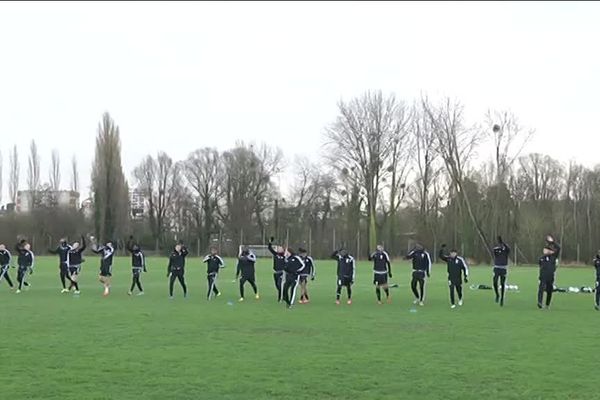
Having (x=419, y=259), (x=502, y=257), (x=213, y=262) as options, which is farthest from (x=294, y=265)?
(x=502, y=257)

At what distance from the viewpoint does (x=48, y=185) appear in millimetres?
90188

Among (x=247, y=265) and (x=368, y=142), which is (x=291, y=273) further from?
(x=368, y=142)

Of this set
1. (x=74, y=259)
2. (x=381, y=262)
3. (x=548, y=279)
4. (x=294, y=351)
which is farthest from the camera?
(x=74, y=259)

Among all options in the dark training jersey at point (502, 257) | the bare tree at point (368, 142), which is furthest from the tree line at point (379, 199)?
the dark training jersey at point (502, 257)

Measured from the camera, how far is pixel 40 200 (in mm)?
87438

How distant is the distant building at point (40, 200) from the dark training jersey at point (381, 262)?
7006cm

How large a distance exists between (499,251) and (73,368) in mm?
15319

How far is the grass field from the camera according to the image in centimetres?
911

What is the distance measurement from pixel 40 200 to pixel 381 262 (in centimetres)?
7190

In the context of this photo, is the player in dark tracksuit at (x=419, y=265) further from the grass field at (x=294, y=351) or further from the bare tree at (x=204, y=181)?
the bare tree at (x=204, y=181)

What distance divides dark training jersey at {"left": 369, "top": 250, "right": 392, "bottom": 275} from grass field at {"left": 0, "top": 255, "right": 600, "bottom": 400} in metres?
1.77

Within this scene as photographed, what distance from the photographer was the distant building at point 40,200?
86700 mm

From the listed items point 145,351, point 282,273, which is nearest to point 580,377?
point 145,351

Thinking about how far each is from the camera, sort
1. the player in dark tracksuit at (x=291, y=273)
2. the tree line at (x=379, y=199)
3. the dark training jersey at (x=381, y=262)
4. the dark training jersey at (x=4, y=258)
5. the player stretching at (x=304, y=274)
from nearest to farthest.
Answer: the player in dark tracksuit at (x=291, y=273) → the player stretching at (x=304, y=274) → the dark training jersey at (x=381, y=262) → the dark training jersey at (x=4, y=258) → the tree line at (x=379, y=199)
